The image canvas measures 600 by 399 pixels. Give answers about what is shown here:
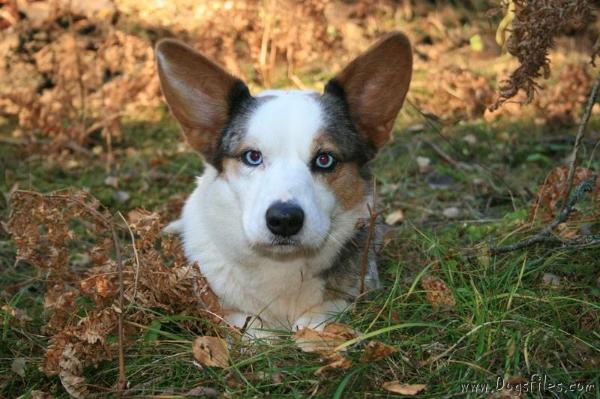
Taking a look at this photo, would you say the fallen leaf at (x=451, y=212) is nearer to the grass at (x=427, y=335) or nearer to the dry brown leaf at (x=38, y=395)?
the grass at (x=427, y=335)

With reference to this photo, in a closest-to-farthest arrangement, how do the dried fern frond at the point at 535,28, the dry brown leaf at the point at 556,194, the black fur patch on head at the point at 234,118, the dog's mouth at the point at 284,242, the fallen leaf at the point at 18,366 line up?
the fallen leaf at the point at 18,366 → the dog's mouth at the point at 284,242 → the dried fern frond at the point at 535,28 → the black fur patch on head at the point at 234,118 → the dry brown leaf at the point at 556,194

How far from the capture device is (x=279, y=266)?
3.56m

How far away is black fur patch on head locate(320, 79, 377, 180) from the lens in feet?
11.6

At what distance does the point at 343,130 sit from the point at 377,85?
1.03 ft

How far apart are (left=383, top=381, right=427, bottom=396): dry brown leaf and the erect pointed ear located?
1.58m

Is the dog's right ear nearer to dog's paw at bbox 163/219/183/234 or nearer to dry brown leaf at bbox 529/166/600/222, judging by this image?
dog's paw at bbox 163/219/183/234

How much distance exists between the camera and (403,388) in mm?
2586

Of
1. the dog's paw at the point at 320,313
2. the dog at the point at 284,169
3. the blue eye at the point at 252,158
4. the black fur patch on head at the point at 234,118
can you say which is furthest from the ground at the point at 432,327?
the black fur patch on head at the point at 234,118

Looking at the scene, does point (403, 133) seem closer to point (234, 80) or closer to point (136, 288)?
point (234, 80)

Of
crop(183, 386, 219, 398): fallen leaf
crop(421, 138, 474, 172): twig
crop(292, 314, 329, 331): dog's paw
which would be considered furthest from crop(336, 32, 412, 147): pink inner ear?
crop(421, 138, 474, 172): twig

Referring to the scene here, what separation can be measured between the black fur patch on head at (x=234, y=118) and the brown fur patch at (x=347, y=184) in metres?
0.54

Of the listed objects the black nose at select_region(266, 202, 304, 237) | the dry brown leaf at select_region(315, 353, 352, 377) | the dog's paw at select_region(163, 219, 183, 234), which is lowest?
the dog's paw at select_region(163, 219, 183, 234)

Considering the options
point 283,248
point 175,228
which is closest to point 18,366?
point 283,248

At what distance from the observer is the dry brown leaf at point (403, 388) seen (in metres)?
2.56
